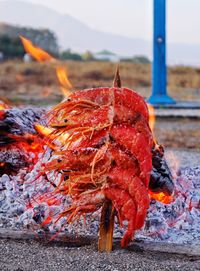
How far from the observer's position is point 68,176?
150 inches

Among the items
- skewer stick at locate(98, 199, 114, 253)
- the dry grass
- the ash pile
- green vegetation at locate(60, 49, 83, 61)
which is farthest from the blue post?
green vegetation at locate(60, 49, 83, 61)

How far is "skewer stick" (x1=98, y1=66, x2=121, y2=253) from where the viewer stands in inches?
145

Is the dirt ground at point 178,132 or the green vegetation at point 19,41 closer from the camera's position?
the dirt ground at point 178,132

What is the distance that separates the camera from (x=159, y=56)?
470 inches

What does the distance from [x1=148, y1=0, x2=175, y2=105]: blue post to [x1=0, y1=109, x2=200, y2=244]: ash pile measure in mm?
6702

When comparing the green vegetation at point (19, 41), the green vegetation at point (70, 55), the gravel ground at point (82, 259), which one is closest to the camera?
the gravel ground at point (82, 259)

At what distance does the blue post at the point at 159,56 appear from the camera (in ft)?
38.1

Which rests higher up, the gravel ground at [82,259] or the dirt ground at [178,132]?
the dirt ground at [178,132]

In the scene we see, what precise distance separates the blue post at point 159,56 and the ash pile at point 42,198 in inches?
264

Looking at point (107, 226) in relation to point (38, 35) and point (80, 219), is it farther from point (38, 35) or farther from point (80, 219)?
point (38, 35)

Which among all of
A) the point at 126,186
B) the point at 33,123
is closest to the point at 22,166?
the point at 33,123

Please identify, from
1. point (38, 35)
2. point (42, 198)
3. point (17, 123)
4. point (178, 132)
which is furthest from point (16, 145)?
point (38, 35)

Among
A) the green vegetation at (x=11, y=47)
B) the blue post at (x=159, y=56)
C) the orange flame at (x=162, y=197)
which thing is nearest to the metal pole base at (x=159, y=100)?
the blue post at (x=159, y=56)

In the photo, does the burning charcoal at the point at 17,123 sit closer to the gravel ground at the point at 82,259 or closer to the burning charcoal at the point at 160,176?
the burning charcoal at the point at 160,176
